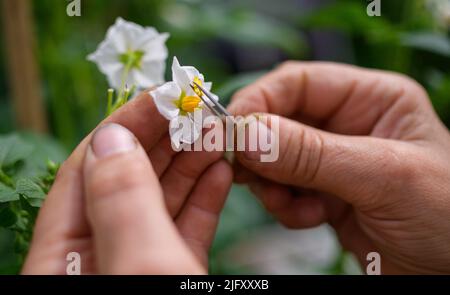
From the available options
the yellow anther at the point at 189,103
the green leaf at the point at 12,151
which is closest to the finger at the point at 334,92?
the yellow anther at the point at 189,103

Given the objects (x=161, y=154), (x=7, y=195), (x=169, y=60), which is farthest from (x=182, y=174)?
(x=169, y=60)

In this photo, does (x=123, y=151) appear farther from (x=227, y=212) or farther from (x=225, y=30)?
(x=225, y=30)

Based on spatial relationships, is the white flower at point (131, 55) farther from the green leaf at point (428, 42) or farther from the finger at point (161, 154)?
the green leaf at point (428, 42)

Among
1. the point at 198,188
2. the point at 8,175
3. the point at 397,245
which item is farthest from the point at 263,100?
the point at 8,175

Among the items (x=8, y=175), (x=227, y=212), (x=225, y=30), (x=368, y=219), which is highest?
(x=225, y=30)

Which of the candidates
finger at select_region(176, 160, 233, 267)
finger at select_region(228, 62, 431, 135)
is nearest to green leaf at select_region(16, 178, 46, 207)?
finger at select_region(176, 160, 233, 267)

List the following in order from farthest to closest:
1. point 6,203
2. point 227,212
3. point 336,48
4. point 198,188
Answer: point 336,48 → point 227,212 → point 198,188 → point 6,203
